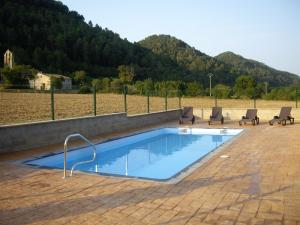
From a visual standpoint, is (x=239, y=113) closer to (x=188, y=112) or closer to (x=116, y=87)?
(x=188, y=112)

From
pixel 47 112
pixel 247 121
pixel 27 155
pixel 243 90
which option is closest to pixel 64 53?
pixel 243 90

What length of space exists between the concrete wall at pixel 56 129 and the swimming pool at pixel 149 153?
1189 mm

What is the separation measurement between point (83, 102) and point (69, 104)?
4.49 ft

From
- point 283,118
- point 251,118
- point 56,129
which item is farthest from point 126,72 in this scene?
point 56,129

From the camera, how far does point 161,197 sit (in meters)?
4.69

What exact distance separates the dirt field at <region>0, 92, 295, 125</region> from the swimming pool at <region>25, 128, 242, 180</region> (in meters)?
3.65

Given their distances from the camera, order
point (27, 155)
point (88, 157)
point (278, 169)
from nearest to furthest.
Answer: point (278, 169) < point (27, 155) < point (88, 157)

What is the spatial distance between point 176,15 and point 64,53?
4208 centimetres

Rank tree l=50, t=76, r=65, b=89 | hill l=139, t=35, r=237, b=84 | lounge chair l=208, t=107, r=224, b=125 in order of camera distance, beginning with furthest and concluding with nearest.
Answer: hill l=139, t=35, r=237, b=84, lounge chair l=208, t=107, r=224, b=125, tree l=50, t=76, r=65, b=89

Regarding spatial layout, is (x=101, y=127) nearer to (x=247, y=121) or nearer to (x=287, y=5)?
(x=247, y=121)

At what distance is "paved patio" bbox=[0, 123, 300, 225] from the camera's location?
3.91 m

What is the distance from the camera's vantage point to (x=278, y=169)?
20.7 feet

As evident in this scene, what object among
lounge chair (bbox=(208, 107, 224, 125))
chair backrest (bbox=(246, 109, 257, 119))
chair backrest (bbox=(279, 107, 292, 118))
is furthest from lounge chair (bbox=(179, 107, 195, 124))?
chair backrest (bbox=(279, 107, 292, 118))

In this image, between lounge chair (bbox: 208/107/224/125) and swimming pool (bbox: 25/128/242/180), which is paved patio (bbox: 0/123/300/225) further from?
lounge chair (bbox: 208/107/224/125)
